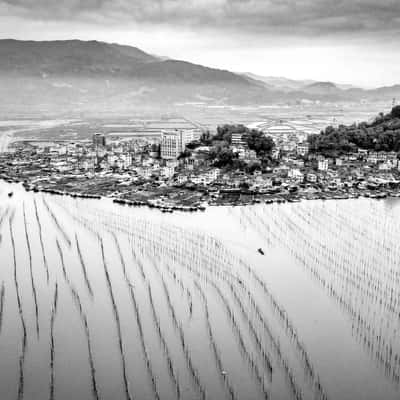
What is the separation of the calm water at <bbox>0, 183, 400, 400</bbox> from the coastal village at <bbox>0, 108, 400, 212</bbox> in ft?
8.28

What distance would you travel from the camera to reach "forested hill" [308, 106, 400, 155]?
19.0 metres

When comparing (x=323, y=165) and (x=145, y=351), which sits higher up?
(x=323, y=165)

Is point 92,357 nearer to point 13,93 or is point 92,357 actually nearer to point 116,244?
point 116,244

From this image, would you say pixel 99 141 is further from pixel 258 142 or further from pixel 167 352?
pixel 167 352

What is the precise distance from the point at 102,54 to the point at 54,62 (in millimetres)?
11978

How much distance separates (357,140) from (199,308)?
595 inches

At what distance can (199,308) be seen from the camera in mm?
6641

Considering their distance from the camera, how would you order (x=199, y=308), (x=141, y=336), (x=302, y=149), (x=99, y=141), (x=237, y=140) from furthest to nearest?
(x=99, y=141) → (x=302, y=149) → (x=237, y=140) → (x=199, y=308) → (x=141, y=336)

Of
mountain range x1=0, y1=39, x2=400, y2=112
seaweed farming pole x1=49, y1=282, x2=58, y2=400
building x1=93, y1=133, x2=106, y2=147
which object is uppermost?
mountain range x1=0, y1=39, x2=400, y2=112

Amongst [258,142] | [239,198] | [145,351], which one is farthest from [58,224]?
[258,142]

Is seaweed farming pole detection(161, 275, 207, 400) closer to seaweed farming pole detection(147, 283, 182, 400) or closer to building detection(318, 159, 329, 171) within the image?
seaweed farming pole detection(147, 283, 182, 400)

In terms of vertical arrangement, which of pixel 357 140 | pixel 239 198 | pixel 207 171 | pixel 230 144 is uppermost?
pixel 357 140

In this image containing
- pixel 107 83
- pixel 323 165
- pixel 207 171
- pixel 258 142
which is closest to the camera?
pixel 207 171

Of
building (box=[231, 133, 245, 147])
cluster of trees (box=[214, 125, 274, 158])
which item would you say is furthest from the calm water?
building (box=[231, 133, 245, 147])
